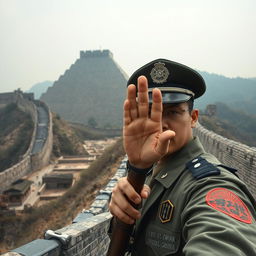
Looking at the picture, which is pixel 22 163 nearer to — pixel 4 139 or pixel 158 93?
pixel 4 139

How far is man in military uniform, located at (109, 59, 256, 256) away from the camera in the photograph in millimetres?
1087

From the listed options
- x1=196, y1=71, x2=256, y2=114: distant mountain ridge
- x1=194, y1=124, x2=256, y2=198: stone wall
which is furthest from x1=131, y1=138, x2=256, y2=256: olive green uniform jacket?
x1=196, y1=71, x2=256, y2=114: distant mountain ridge

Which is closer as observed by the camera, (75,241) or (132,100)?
(132,100)

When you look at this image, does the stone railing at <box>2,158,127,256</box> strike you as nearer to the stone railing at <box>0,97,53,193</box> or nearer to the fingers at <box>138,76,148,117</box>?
the fingers at <box>138,76,148,117</box>

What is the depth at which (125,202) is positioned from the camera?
4.83 feet

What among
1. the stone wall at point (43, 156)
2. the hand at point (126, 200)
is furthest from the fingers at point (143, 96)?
the stone wall at point (43, 156)

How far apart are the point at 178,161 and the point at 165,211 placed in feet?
1.19

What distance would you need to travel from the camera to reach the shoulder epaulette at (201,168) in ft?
4.55

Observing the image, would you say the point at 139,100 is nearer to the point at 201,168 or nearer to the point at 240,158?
the point at 201,168

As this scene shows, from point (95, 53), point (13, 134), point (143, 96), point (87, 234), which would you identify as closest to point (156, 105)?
point (143, 96)

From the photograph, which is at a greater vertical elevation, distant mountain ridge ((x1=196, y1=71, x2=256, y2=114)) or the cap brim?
the cap brim

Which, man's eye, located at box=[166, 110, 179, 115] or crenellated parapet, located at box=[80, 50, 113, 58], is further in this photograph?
crenellated parapet, located at box=[80, 50, 113, 58]

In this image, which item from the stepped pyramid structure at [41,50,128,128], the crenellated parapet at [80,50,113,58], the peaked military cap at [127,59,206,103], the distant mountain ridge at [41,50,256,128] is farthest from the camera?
the crenellated parapet at [80,50,113,58]

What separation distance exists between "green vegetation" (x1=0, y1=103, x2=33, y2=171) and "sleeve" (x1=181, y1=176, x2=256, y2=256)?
35279 millimetres
